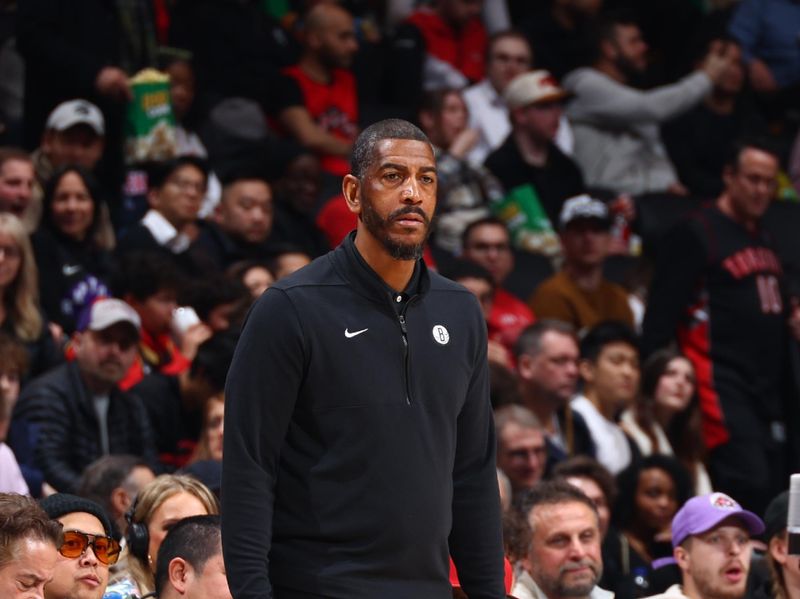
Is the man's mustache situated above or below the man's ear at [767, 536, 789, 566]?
above

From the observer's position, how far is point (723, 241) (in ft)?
28.1

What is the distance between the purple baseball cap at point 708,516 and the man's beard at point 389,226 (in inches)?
106

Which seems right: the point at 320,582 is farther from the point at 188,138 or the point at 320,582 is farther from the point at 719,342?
the point at 188,138

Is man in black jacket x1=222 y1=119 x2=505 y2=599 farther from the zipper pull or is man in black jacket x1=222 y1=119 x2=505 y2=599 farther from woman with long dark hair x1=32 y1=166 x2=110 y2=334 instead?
woman with long dark hair x1=32 y1=166 x2=110 y2=334

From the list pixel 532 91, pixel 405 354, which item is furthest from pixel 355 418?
pixel 532 91

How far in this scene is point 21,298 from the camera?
7266mm

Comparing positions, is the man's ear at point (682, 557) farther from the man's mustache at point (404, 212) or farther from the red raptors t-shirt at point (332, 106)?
the red raptors t-shirt at point (332, 106)

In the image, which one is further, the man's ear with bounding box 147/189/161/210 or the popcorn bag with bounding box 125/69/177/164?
the popcorn bag with bounding box 125/69/177/164

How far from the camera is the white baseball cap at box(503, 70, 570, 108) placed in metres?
10.5

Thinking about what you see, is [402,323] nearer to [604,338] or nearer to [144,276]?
[144,276]

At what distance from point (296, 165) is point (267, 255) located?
833 millimetres

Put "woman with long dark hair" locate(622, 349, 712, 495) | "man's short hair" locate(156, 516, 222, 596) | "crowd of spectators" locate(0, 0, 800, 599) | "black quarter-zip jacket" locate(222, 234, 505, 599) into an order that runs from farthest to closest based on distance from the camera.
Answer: "woman with long dark hair" locate(622, 349, 712, 495) → "crowd of spectators" locate(0, 0, 800, 599) → "man's short hair" locate(156, 516, 222, 596) → "black quarter-zip jacket" locate(222, 234, 505, 599)

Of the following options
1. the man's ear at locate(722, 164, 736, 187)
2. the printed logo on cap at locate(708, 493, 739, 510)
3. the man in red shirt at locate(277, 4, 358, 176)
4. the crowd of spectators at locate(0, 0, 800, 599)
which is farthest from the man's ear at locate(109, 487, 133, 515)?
the man in red shirt at locate(277, 4, 358, 176)

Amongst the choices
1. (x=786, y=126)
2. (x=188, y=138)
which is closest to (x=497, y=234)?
(x=188, y=138)
